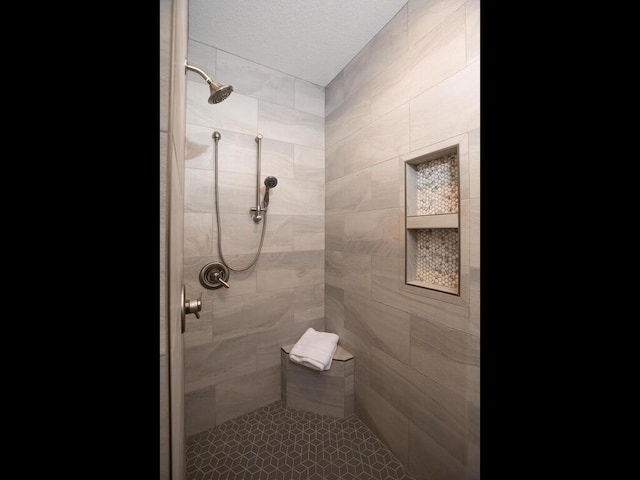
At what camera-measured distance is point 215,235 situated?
147 cm

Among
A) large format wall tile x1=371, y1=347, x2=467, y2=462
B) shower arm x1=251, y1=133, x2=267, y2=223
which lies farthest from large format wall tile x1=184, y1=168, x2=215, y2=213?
large format wall tile x1=371, y1=347, x2=467, y2=462

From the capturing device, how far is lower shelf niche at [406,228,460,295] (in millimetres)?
1061

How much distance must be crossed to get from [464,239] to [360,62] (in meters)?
1.12

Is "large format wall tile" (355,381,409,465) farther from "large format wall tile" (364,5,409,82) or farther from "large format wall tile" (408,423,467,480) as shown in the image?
"large format wall tile" (364,5,409,82)

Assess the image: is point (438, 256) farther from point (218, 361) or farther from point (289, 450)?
point (218, 361)

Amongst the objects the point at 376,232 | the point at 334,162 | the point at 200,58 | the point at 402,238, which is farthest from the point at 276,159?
the point at 402,238

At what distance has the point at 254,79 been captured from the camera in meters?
1.57

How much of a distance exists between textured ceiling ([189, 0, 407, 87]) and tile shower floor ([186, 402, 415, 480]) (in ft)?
6.44

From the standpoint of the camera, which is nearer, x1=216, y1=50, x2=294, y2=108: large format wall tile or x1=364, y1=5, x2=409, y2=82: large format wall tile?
x1=364, y1=5, x2=409, y2=82: large format wall tile

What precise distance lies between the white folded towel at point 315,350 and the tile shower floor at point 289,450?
1.02ft
